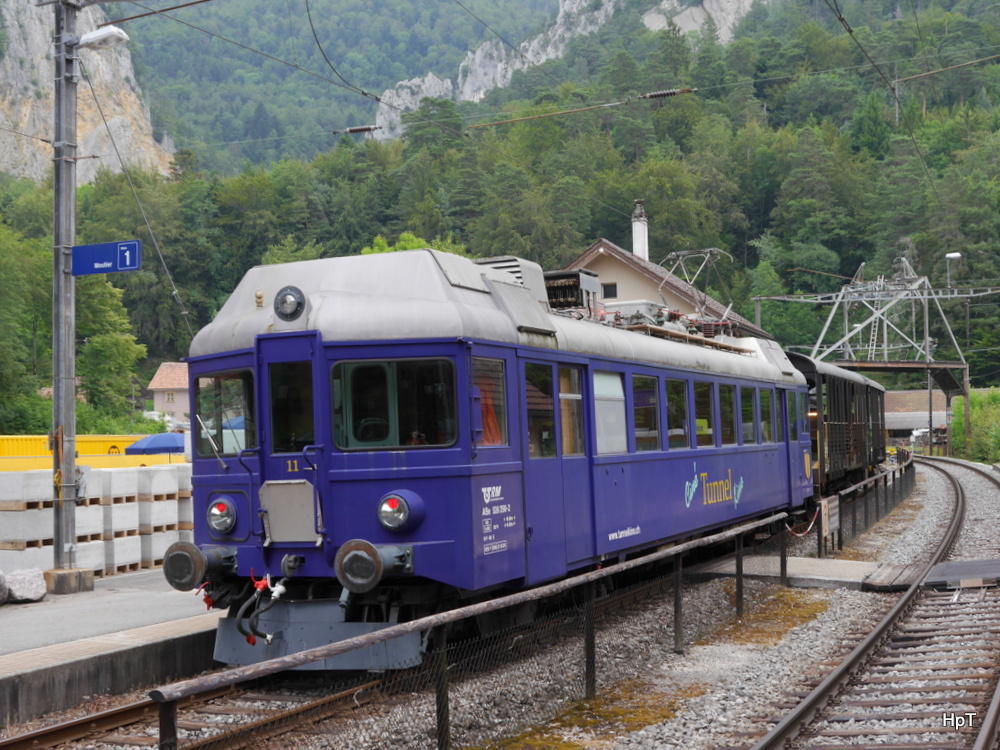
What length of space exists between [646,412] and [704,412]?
214 cm

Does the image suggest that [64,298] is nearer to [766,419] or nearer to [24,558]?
[24,558]

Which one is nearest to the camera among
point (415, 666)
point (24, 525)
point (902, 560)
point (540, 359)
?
point (415, 666)

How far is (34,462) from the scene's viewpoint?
18672 mm

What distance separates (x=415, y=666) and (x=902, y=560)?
426 inches

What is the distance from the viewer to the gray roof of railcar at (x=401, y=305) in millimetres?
8453

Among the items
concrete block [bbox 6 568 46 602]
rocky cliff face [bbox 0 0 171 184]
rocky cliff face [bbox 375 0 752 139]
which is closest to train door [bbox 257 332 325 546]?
concrete block [bbox 6 568 46 602]

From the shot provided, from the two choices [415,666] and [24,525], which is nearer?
[415,666]

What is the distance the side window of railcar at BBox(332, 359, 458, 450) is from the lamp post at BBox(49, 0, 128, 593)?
5513 mm

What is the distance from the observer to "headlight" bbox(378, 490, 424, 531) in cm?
815

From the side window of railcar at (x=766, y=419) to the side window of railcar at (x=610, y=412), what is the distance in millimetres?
5737

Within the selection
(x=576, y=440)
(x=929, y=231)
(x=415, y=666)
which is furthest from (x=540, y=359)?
(x=929, y=231)

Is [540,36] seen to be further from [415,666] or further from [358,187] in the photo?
[415,666]


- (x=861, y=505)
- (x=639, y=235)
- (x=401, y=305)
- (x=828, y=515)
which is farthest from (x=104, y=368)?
(x=401, y=305)

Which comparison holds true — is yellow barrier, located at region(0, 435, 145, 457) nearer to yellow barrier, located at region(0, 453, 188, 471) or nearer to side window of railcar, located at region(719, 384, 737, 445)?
yellow barrier, located at region(0, 453, 188, 471)
